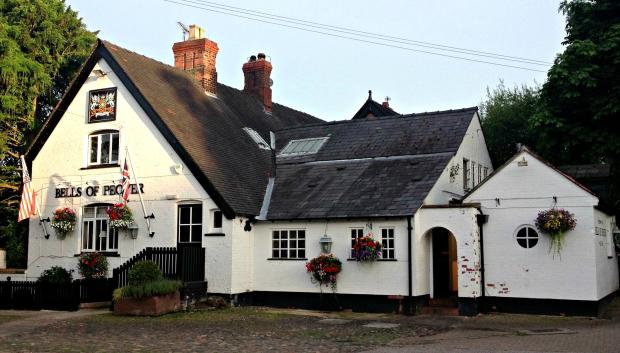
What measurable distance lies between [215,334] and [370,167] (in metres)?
9.77

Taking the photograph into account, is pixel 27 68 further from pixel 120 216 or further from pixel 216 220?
pixel 216 220

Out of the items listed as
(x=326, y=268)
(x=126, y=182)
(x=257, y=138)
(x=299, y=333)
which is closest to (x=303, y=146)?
(x=257, y=138)

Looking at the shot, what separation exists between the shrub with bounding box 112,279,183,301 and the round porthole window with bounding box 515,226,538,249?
32.9ft

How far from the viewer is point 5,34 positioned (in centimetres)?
3033

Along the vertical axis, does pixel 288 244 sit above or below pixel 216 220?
below

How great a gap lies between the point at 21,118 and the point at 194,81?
10285mm

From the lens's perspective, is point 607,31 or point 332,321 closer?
point 332,321

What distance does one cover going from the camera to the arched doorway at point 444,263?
20703 mm

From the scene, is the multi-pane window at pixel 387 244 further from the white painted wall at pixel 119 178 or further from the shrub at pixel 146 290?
the shrub at pixel 146 290

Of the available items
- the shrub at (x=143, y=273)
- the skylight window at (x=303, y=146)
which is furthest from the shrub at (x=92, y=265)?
the skylight window at (x=303, y=146)

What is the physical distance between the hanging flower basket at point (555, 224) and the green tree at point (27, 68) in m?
24.4

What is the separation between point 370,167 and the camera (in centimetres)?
2230

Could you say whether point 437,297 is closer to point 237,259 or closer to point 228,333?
point 237,259

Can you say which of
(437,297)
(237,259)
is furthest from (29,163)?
(437,297)
